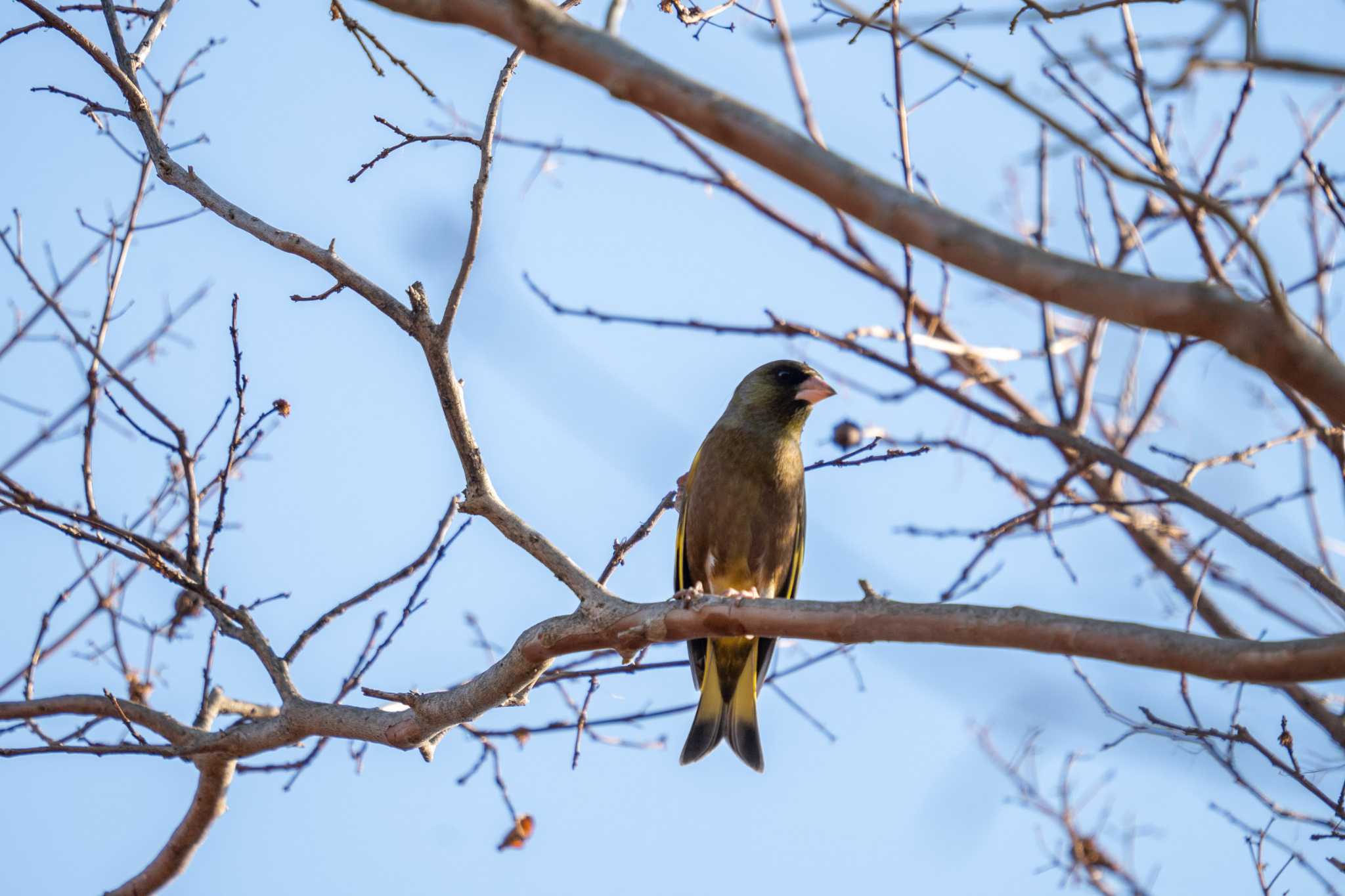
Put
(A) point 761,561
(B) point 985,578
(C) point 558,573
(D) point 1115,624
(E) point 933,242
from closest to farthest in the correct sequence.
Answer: (E) point 933,242
(D) point 1115,624
(C) point 558,573
(B) point 985,578
(A) point 761,561

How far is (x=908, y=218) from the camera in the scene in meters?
2.00

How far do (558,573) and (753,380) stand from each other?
2.86m

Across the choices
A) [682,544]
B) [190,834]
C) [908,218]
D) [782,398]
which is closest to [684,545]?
[682,544]

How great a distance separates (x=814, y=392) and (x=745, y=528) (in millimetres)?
832

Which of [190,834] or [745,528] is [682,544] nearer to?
[745,528]

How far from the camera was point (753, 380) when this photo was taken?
6.56 metres

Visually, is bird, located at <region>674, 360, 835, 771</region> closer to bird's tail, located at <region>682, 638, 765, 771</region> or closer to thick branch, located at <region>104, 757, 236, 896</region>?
bird's tail, located at <region>682, 638, 765, 771</region>

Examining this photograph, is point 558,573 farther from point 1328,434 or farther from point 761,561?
point 1328,434

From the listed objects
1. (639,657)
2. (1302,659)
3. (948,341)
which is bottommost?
(1302,659)

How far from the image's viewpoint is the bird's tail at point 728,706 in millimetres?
5426

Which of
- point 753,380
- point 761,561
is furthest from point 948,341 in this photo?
point 761,561

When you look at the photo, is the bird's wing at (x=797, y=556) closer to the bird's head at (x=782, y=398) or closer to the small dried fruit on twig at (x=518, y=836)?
the bird's head at (x=782, y=398)

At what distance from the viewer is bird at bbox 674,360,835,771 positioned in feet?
18.2

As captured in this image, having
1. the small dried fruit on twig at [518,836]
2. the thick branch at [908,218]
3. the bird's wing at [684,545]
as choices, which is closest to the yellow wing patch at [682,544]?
the bird's wing at [684,545]
